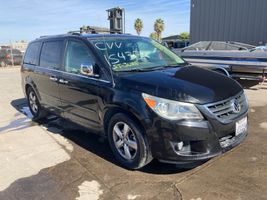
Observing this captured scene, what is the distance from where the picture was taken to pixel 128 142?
3.40m

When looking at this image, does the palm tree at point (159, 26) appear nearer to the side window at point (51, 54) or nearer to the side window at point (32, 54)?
the side window at point (32, 54)

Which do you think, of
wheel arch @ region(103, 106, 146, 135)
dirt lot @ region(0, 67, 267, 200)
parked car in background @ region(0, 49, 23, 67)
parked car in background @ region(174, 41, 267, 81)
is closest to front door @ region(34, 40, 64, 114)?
dirt lot @ region(0, 67, 267, 200)

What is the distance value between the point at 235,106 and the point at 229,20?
54.7ft

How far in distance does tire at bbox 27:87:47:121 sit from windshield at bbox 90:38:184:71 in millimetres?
2479

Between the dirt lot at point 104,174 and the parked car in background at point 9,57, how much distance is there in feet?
56.4

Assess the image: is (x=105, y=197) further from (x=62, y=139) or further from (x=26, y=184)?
(x=62, y=139)

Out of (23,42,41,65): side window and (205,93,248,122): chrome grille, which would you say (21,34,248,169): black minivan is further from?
(23,42,41,65): side window

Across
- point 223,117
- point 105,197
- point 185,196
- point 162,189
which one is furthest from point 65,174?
point 223,117

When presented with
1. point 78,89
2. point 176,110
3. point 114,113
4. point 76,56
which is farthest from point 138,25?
point 176,110

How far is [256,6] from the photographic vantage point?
54.9 feet

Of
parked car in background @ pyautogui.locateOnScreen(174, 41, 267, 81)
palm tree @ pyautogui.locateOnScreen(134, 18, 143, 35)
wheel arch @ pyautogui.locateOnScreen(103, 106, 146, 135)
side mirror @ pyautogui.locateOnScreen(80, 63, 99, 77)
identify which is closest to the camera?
wheel arch @ pyautogui.locateOnScreen(103, 106, 146, 135)

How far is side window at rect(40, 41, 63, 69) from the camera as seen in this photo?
4.54 m

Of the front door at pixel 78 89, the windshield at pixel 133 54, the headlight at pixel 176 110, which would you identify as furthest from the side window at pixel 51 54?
the headlight at pixel 176 110

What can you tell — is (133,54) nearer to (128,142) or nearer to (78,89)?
(78,89)
